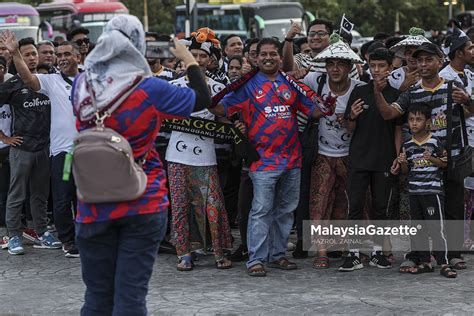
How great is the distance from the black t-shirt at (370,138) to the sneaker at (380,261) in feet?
2.46

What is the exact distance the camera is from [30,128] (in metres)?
9.08

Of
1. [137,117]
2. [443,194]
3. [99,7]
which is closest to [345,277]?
[443,194]

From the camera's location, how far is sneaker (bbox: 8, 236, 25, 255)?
879 centimetres

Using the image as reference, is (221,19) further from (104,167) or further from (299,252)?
(104,167)

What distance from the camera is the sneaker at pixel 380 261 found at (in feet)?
26.2

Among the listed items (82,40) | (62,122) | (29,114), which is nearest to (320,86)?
(62,122)

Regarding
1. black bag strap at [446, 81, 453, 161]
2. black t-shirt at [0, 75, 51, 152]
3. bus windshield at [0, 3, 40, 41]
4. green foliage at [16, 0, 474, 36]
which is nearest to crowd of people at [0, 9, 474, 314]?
black bag strap at [446, 81, 453, 161]

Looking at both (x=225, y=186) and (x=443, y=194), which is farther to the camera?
(x=225, y=186)

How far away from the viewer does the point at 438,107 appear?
7750 mm

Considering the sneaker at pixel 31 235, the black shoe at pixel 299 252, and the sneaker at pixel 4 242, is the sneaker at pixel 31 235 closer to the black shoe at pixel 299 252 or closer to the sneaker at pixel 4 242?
the sneaker at pixel 4 242

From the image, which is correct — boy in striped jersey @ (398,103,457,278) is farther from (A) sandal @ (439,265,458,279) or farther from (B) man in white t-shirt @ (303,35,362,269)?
(B) man in white t-shirt @ (303,35,362,269)

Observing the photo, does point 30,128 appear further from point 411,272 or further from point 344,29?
point 411,272

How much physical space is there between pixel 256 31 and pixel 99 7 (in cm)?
628

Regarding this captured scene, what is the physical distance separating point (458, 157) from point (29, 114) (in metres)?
4.16
